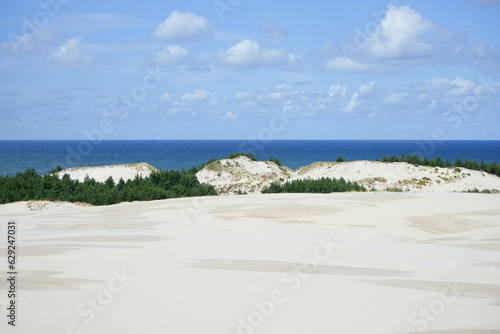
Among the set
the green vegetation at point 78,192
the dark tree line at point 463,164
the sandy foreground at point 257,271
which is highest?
the dark tree line at point 463,164

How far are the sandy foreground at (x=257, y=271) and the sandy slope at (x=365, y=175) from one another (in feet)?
48.9

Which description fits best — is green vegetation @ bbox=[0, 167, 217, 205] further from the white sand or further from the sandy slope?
the white sand

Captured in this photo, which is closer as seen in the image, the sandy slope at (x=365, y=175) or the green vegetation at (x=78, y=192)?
the green vegetation at (x=78, y=192)

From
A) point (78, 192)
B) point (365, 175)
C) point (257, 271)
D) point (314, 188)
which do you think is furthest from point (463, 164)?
point (257, 271)

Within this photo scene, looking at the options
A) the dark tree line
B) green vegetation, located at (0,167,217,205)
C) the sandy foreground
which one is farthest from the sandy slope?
the sandy foreground

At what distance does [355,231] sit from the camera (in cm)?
1232

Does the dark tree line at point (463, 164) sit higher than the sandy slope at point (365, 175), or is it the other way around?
the dark tree line at point (463, 164)

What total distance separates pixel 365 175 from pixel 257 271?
25528 mm

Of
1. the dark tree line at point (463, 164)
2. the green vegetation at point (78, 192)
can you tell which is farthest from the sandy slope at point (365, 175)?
the green vegetation at point (78, 192)

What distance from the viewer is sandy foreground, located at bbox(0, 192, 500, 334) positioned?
6066 mm

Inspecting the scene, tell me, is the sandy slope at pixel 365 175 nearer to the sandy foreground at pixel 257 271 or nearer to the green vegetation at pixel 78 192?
the green vegetation at pixel 78 192

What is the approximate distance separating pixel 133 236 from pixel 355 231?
542 centimetres

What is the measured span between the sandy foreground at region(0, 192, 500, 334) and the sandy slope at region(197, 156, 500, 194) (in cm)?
1492

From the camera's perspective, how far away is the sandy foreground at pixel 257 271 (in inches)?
239
